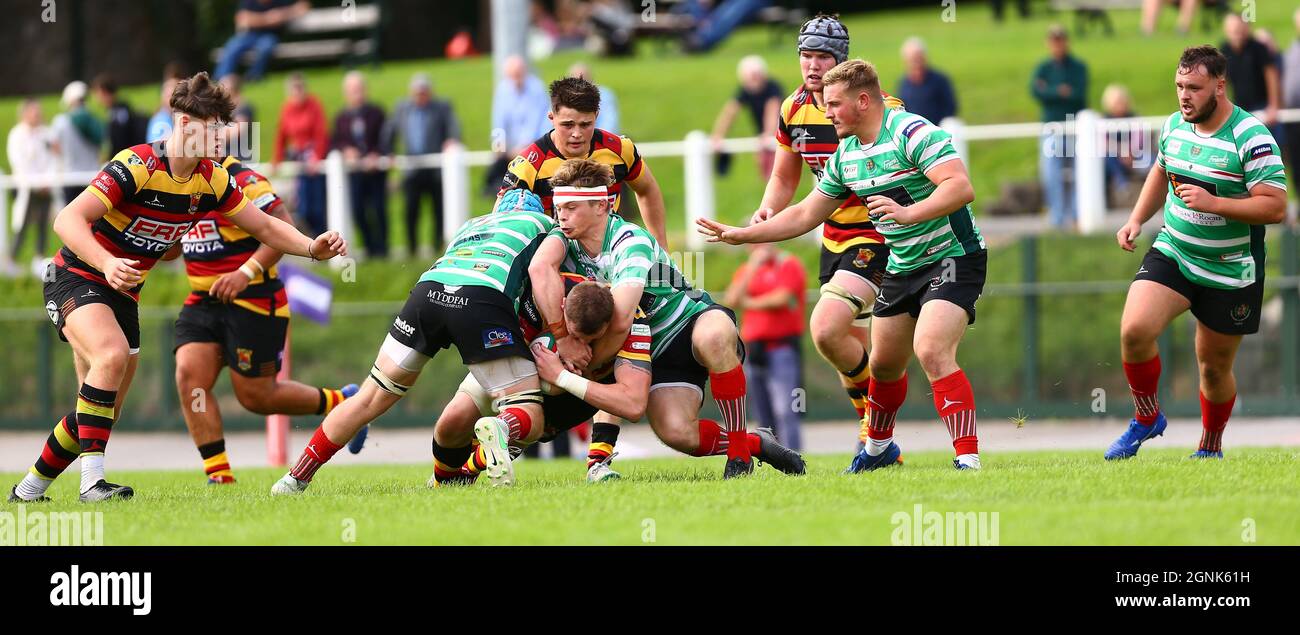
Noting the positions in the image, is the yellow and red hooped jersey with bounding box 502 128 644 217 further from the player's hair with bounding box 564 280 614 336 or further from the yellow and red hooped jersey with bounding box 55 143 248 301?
the yellow and red hooped jersey with bounding box 55 143 248 301

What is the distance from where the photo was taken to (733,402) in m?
9.02

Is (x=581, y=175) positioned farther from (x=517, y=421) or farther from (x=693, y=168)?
(x=693, y=168)

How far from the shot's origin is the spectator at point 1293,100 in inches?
674

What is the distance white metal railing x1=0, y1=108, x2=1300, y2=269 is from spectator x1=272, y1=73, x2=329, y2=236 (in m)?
0.13

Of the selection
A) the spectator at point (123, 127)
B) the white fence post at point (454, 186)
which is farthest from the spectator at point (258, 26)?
the white fence post at point (454, 186)

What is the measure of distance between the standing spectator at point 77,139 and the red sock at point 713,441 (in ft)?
42.6

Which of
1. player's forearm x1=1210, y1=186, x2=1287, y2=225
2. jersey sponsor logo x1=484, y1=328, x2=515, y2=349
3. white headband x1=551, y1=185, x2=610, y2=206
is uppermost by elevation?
white headband x1=551, y1=185, x2=610, y2=206

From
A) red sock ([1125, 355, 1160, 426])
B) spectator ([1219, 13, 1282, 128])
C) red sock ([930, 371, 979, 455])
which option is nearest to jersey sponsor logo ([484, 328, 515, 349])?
red sock ([930, 371, 979, 455])

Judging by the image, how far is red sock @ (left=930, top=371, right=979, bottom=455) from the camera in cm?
893

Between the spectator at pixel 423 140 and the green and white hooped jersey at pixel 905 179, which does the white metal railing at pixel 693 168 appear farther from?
the green and white hooped jersey at pixel 905 179
